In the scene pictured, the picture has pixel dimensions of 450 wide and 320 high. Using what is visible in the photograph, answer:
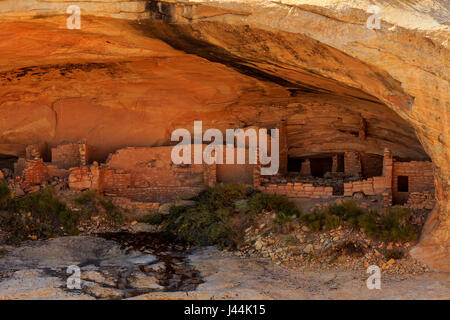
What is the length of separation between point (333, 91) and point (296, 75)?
4.19ft

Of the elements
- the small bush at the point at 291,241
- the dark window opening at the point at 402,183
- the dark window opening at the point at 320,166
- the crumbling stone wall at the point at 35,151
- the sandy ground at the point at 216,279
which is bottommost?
the sandy ground at the point at 216,279

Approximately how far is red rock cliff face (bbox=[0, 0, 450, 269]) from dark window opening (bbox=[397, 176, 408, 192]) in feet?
2.88

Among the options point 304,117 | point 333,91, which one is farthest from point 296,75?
point 304,117

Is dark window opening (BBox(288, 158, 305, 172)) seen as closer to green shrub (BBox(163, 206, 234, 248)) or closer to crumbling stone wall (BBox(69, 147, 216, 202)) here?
crumbling stone wall (BBox(69, 147, 216, 202))

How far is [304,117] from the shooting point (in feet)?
Answer: 40.3

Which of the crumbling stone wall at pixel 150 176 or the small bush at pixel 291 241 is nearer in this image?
the small bush at pixel 291 241

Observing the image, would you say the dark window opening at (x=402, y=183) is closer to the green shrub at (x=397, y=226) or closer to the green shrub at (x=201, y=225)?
the green shrub at (x=397, y=226)
